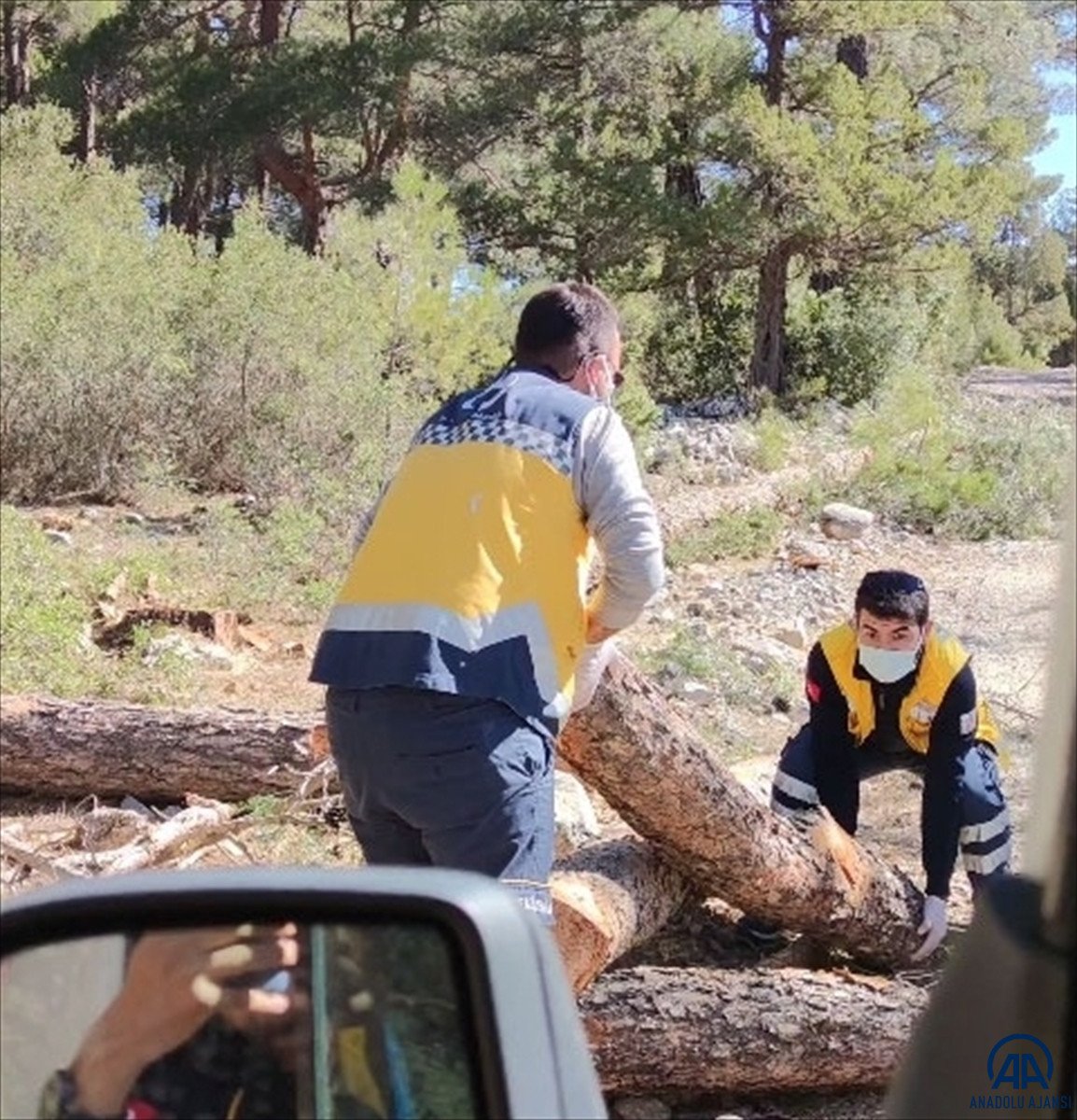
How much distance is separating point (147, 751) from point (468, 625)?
12.3ft

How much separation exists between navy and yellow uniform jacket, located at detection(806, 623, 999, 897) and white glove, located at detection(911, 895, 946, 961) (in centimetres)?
5

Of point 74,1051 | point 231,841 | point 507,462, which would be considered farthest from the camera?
point 231,841

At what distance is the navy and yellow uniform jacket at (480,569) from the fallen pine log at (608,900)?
1.12 meters

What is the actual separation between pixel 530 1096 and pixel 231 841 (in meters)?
4.39

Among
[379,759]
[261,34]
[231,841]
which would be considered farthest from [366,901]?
[261,34]

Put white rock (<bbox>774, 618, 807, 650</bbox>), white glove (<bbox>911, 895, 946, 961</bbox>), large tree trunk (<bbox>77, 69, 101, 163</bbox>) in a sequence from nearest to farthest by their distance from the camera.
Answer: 1. white glove (<bbox>911, 895, 946, 961</bbox>)
2. white rock (<bbox>774, 618, 807, 650</bbox>)
3. large tree trunk (<bbox>77, 69, 101, 163</bbox>)

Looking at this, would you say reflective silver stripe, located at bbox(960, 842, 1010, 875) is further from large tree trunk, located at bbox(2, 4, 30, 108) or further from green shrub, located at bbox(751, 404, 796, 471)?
large tree trunk, located at bbox(2, 4, 30, 108)

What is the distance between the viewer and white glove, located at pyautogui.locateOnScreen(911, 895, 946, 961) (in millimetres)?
4367

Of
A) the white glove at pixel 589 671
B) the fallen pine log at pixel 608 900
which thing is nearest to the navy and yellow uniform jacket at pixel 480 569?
the white glove at pixel 589 671

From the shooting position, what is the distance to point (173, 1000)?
1.28m

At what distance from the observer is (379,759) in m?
2.73

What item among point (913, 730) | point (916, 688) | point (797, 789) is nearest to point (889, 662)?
point (916, 688)

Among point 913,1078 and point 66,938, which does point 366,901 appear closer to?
point 66,938

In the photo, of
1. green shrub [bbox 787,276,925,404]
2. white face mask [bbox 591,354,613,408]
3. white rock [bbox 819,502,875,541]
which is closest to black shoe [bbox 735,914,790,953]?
white face mask [bbox 591,354,613,408]
